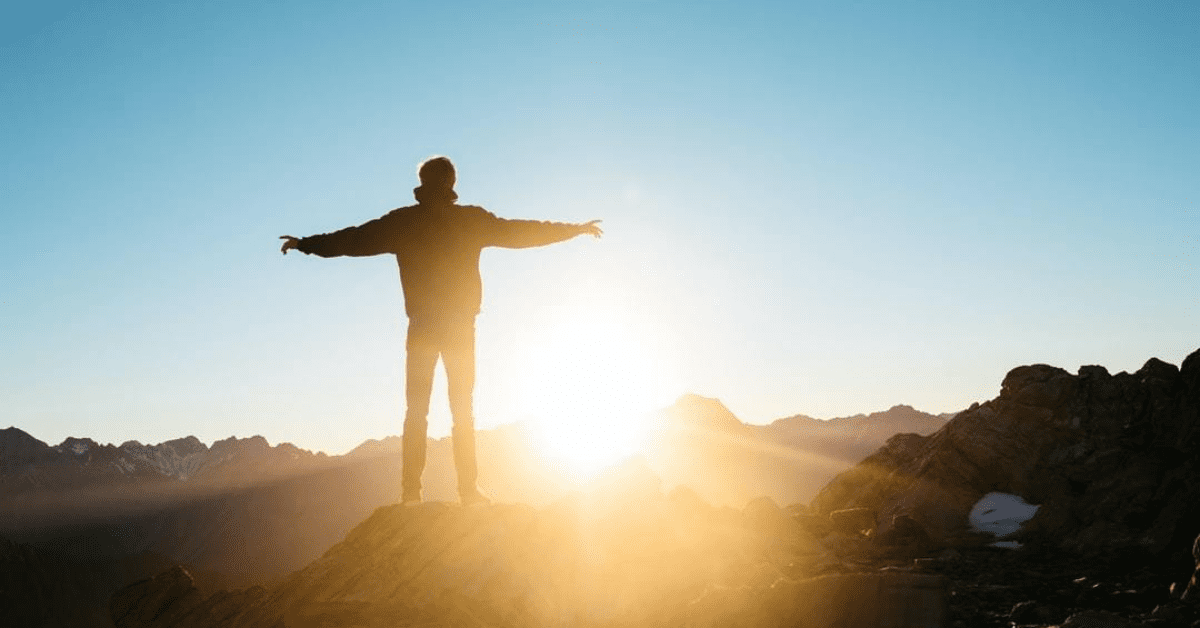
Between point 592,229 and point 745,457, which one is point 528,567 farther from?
point 745,457

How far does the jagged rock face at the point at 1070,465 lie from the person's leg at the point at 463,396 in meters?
8.45

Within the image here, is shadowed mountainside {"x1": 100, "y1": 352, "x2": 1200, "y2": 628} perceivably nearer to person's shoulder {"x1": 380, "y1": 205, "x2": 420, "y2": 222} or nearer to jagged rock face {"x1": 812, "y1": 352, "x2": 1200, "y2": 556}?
jagged rock face {"x1": 812, "y1": 352, "x2": 1200, "y2": 556}

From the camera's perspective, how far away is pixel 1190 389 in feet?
47.2

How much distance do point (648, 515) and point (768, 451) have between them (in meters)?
191

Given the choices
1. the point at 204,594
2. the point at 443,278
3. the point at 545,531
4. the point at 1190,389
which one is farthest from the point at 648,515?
the point at 1190,389

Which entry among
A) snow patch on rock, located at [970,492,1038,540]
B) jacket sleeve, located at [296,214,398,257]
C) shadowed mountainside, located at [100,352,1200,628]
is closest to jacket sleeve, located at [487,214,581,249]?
jacket sleeve, located at [296,214,398,257]

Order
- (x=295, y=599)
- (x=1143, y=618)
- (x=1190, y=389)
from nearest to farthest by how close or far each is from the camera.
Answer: (x=1143, y=618) → (x=295, y=599) → (x=1190, y=389)

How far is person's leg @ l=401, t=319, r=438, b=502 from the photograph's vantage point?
11.6 metres

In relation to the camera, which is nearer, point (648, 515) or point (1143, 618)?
point (1143, 618)

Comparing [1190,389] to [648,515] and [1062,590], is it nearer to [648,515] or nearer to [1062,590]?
[1062,590]

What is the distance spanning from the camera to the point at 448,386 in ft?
38.9

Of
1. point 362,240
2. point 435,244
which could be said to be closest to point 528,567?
point 435,244

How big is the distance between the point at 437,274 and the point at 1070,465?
12329 millimetres

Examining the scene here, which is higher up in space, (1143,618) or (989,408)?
(989,408)
